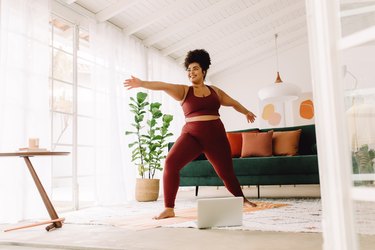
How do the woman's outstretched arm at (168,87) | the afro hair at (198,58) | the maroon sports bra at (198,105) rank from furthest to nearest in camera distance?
the afro hair at (198,58)
the maroon sports bra at (198,105)
the woman's outstretched arm at (168,87)

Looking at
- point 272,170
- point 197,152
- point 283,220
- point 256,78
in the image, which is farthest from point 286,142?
point 256,78

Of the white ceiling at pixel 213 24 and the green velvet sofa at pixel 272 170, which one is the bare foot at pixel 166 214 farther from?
the white ceiling at pixel 213 24

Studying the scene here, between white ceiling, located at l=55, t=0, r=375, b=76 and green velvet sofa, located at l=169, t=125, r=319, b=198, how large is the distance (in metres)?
2.07

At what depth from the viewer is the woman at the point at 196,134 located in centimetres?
262

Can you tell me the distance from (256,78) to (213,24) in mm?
2383

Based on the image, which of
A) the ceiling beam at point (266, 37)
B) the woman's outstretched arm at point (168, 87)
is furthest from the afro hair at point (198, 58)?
the ceiling beam at point (266, 37)

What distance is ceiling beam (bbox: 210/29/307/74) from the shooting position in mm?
6911

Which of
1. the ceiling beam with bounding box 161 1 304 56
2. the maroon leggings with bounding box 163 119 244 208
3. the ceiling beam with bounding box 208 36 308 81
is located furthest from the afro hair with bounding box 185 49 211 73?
the ceiling beam with bounding box 208 36 308 81

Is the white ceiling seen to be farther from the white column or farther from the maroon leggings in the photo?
the white column

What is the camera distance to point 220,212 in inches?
82.7

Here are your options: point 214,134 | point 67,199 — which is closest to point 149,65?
point 67,199

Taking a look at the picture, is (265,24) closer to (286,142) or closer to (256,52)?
(256,52)

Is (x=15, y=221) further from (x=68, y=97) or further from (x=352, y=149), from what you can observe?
(x=352, y=149)

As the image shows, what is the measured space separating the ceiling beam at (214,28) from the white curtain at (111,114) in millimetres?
1167
